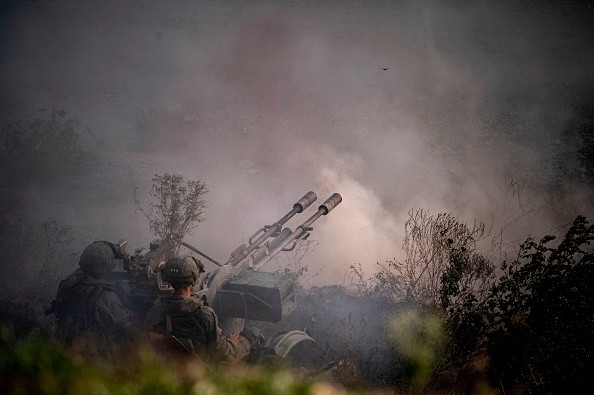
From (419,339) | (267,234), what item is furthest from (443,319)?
(267,234)

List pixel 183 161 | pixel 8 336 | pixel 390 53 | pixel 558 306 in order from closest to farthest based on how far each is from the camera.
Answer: pixel 8 336 → pixel 558 306 → pixel 183 161 → pixel 390 53

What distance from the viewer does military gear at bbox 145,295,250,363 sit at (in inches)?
176

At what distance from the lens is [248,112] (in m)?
16.1

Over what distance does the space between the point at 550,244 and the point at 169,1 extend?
1892 cm

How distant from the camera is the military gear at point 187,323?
4.46m

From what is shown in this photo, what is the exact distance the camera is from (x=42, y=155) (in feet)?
39.7

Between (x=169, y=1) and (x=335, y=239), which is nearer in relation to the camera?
(x=335, y=239)

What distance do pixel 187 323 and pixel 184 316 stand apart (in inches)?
3.3

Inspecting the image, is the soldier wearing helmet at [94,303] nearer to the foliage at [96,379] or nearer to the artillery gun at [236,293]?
the artillery gun at [236,293]

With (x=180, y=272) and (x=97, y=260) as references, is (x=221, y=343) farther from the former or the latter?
(x=97, y=260)

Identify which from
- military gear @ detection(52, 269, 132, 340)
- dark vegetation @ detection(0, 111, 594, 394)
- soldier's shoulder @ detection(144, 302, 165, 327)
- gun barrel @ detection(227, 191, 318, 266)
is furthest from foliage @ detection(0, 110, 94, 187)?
soldier's shoulder @ detection(144, 302, 165, 327)

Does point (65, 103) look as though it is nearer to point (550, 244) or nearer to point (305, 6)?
point (305, 6)

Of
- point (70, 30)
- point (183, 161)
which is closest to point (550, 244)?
point (183, 161)

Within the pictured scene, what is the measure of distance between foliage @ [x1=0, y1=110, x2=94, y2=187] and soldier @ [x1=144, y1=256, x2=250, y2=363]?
29.0 feet
